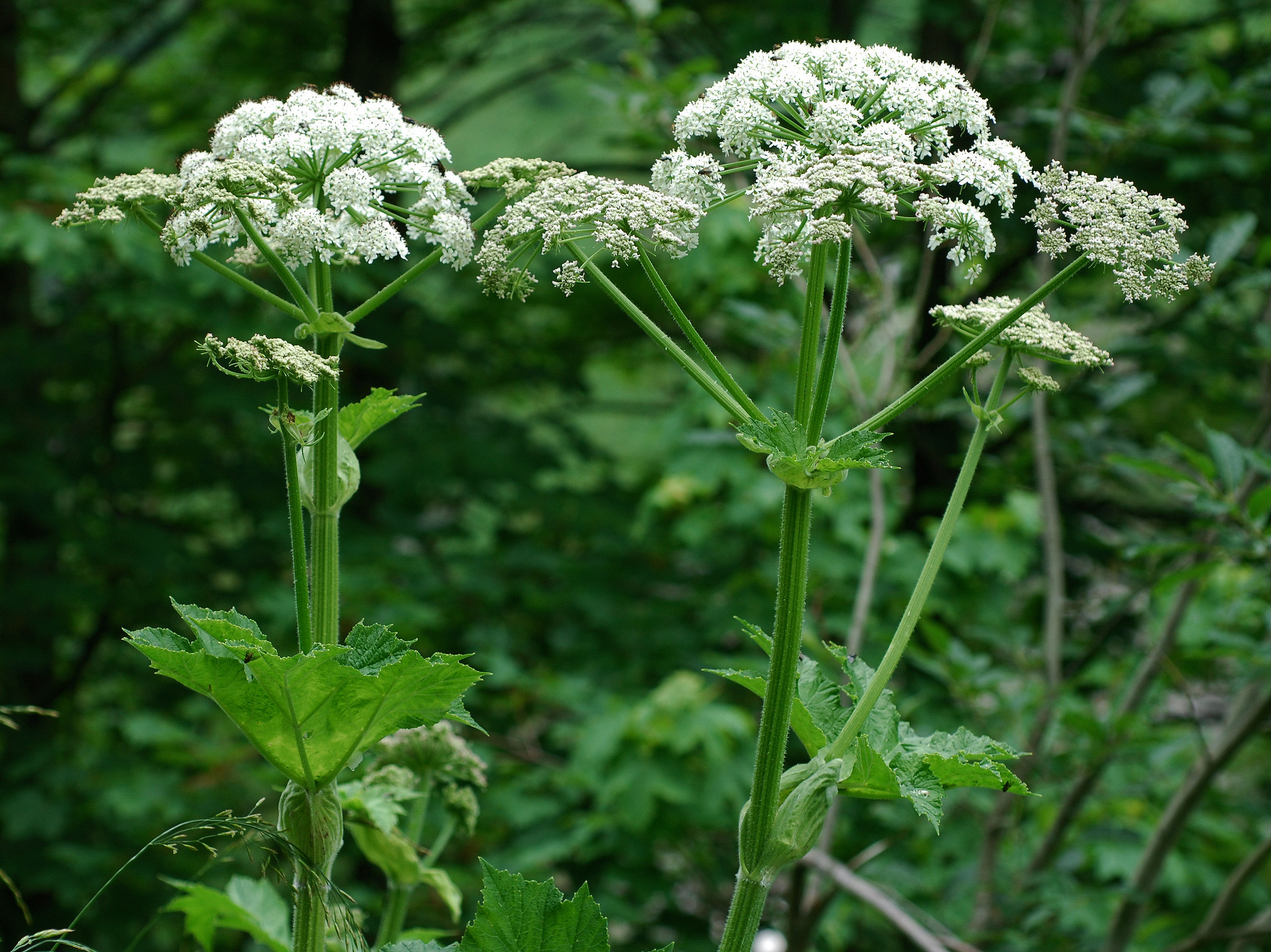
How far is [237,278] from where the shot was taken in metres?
1.41

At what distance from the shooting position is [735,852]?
18.3 ft

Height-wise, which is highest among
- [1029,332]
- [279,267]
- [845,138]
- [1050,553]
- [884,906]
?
→ [845,138]

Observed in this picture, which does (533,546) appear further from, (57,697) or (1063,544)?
(57,697)

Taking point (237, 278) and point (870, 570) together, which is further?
point (870, 570)

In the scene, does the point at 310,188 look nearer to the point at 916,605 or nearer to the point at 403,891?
the point at 916,605

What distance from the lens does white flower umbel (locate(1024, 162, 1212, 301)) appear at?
1334 mm

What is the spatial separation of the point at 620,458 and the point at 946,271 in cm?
435

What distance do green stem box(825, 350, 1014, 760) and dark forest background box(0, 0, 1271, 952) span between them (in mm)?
1644

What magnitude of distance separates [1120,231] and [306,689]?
110 cm

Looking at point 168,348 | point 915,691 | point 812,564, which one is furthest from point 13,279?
point 915,691

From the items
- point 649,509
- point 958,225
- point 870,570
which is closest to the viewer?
point 958,225

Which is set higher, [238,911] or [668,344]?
[668,344]

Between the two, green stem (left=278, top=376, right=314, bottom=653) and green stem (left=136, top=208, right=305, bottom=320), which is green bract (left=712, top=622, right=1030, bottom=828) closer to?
green stem (left=278, top=376, right=314, bottom=653)

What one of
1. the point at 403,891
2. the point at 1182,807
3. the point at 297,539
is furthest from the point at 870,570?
the point at 297,539
